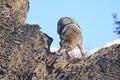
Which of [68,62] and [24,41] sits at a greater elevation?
[24,41]

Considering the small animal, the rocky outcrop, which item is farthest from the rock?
the small animal

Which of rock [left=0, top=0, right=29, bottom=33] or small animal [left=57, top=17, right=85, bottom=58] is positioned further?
small animal [left=57, top=17, right=85, bottom=58]

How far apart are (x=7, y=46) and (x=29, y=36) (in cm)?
49

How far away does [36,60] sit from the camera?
7504 millimetres

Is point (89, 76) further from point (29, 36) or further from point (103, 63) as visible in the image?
point (29, 36)

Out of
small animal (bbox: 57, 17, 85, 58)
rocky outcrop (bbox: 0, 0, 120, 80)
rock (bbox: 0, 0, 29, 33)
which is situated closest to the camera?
rocky outcrop (bbox: 0, 0, 120, 80)

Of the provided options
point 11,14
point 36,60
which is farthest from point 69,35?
point 36,60

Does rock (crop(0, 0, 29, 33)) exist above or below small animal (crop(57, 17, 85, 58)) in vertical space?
above

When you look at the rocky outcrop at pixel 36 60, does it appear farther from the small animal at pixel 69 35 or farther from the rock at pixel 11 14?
the small animal at pixel 69 35

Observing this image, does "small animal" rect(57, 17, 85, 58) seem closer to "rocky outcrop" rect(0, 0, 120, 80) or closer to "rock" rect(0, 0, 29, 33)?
"rock" rect(0, 0, 29, 33)

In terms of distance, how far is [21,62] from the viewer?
750 cm

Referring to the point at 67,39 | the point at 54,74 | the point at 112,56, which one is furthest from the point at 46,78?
the point at 67,39

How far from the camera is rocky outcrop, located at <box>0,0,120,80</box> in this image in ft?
22.5

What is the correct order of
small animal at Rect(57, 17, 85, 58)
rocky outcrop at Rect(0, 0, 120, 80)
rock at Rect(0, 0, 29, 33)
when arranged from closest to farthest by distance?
1. rocky outcrop at Rect(0, 0, 120, 80)
2. rock at Rect(0, 0, 29, 33)
3. small animal at Rect(57, 17, 85, 58)
